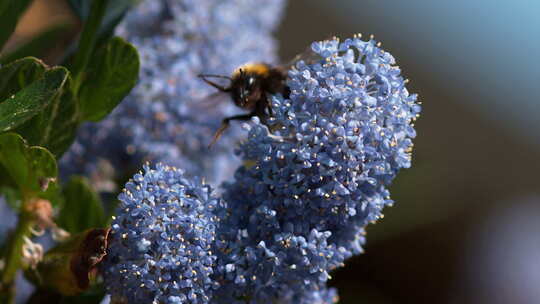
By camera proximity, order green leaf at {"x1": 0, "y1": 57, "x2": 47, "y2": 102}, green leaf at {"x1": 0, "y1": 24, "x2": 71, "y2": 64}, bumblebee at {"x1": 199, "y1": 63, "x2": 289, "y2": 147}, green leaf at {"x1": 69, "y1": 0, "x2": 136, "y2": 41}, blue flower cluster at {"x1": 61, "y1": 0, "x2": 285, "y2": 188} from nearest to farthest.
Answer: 1. green leaf at {"x1": 0, "y1": 57, "x2": 47, "y2": 102}
2. green leaf at {"x1": 69, "y1": 0, "x2": 136, "y2": 41}
3. bumblebee at {"x1": 199, "y1": 63, "x2": 289, "y2": 147}
4. green leaf at {"x1": 0, "y1": 24, "x2": 71, "y2": 64}
5. blue flower cluster at {"x1": 61, "y1": 0, "x2": 285, "y2": 188}

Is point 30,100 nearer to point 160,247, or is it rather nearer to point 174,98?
point 160,247

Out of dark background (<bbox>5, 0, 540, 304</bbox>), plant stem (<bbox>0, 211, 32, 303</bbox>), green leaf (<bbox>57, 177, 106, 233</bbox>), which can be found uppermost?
dark background (<bbox>5, 0, 540, 304</bbox>)

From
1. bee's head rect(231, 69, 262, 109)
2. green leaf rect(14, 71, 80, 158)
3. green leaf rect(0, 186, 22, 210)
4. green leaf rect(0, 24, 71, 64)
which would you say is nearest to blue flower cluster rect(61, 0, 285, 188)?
green leaf rect(0, 24, 71, 64)

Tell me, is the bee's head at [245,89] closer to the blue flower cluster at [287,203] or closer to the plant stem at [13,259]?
the blue flower cluster at [287,203]

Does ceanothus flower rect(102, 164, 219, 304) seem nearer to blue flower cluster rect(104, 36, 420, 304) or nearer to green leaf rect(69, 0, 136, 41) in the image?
blue flower cluster rect(104, 36, 420, 304)

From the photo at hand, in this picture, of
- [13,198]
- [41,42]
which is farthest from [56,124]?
[41,42]

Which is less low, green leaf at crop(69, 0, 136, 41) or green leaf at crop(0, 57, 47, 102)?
green leaf at crop(69, 0, 136, 41)
